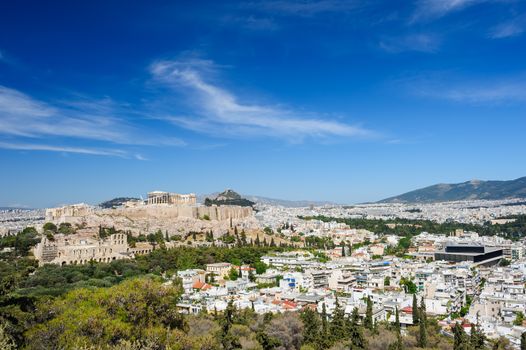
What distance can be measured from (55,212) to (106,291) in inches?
2228

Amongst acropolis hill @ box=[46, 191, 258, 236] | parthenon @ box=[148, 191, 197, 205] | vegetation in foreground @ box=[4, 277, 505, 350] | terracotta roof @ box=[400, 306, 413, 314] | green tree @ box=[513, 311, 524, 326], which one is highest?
parthenon @ box=[148, 191, 197, 205]

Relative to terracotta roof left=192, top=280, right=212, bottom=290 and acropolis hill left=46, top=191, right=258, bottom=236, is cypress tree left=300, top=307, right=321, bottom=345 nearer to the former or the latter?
terracotta roof left=192, top=280, right=212, bottom=290

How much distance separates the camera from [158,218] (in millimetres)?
65500

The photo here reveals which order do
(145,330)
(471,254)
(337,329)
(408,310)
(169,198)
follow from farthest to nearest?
1. (169,198)
2. (471,254)
3. (408,310)
4. (337,329)
5. (145,330)

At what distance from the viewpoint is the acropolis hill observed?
57.2 m

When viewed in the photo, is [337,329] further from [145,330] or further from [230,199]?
[230,199]

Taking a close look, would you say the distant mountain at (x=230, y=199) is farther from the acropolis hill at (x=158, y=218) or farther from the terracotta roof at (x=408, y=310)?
the terracotta roof at (x=408, y=310)

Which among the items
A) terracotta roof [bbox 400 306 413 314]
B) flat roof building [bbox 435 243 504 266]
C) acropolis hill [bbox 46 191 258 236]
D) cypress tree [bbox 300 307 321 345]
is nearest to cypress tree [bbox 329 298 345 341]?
cypress tree [bbox 300 307 321 345]

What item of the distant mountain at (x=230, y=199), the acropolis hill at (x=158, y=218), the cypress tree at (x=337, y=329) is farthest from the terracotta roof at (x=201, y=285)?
the distant mountain at (x=230, y=199)

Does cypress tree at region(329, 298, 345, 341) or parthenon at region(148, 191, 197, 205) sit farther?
parthenon at region(148, 191, 197, 205)

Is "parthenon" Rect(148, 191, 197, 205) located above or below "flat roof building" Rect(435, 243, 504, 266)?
above

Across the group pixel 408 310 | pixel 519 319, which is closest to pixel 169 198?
pixel 408 310

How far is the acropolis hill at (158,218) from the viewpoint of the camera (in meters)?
57.2

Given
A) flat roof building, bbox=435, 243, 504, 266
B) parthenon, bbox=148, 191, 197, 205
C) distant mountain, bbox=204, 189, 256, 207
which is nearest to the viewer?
flat roof building, bbox=435, 243, 504, 266
